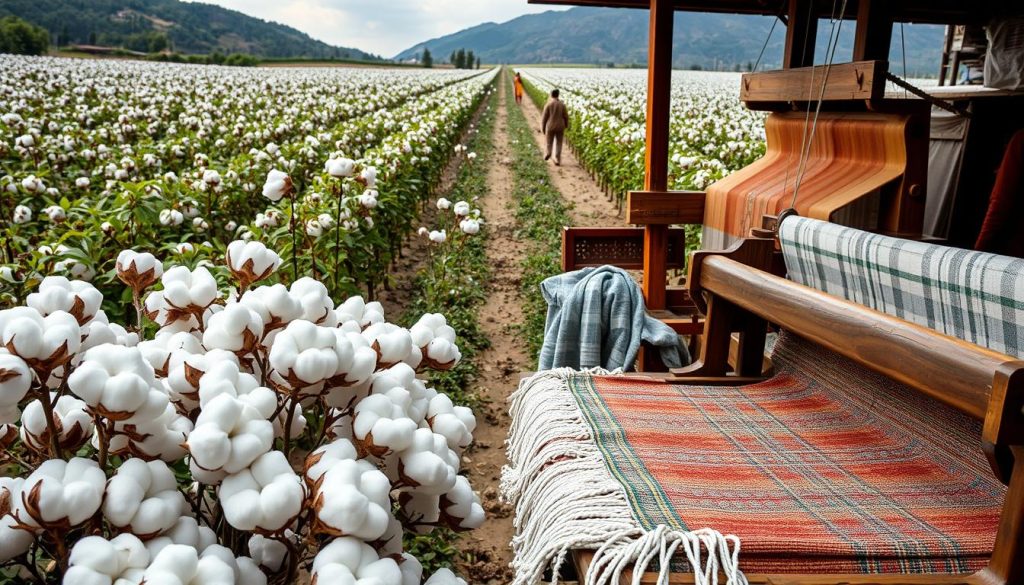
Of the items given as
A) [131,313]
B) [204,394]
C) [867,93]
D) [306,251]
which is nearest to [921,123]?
[867,93]

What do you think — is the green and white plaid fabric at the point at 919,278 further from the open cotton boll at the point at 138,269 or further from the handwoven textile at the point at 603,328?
the open cotton boll at the point at 138,269

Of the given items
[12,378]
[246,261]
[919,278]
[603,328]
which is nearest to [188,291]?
[246,261]

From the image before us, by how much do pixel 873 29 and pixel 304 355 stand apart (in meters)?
3.37

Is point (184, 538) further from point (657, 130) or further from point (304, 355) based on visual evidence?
point (657, 130)

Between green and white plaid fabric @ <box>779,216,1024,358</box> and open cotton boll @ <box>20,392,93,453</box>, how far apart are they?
67.9 inches

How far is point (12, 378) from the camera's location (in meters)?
0.91

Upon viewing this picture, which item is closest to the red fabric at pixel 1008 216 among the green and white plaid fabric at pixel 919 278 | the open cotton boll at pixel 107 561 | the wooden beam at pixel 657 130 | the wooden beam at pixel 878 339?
the wooden beam at pixel 657 130

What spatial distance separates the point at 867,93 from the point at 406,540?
258 centimetres

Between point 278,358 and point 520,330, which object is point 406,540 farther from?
point 520,330

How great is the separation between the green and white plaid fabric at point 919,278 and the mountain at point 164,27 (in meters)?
75.8

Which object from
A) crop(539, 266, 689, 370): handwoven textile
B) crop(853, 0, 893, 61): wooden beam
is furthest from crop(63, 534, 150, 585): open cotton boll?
crop(853, 0, 893, 61): wooden beam

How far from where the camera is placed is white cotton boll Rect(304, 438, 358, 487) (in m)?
0.96

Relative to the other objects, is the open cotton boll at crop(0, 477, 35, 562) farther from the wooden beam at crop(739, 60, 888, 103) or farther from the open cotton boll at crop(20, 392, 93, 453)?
the wooden beam at crop(739, 60, 888, 103)

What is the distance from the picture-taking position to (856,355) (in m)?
1.70
